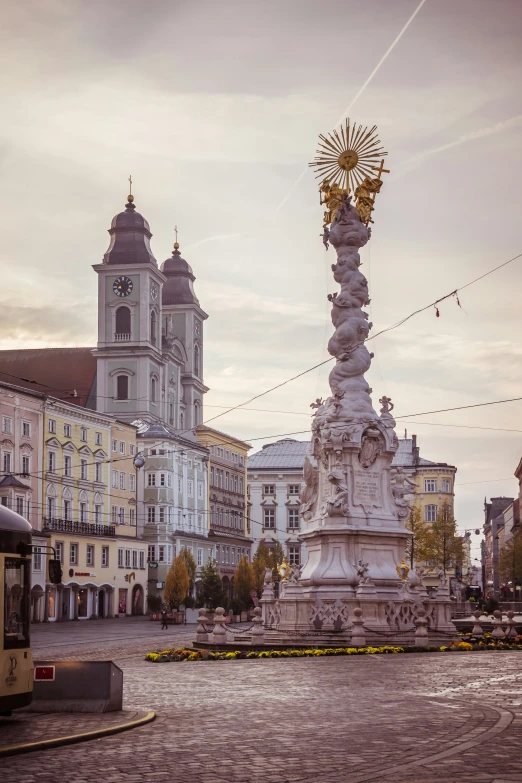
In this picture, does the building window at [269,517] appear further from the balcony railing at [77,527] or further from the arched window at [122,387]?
the balcony railing at [77,527]

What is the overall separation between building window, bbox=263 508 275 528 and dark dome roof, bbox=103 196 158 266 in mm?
39493

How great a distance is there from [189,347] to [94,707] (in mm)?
106607

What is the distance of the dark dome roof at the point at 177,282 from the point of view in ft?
411

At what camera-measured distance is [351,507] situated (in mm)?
36375

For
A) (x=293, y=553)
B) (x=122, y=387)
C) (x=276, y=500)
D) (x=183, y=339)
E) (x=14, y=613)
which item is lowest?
(x=14, y=613)

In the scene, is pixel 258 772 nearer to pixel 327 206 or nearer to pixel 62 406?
pixel 327 206

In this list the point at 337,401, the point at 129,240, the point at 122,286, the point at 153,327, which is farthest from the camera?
the point at 153,327

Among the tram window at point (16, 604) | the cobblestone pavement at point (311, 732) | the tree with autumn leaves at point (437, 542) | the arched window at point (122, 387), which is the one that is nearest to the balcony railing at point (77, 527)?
the arched window at point (122, 387)

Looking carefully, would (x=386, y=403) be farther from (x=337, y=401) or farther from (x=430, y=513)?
(x=430, y=513)

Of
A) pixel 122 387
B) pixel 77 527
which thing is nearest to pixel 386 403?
pixel 77 527

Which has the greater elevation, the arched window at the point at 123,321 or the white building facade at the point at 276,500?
the arched window at the point at 123,321

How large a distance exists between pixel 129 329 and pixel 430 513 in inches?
1698

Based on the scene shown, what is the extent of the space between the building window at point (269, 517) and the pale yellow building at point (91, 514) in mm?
43008

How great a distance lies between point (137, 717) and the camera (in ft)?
51.1
